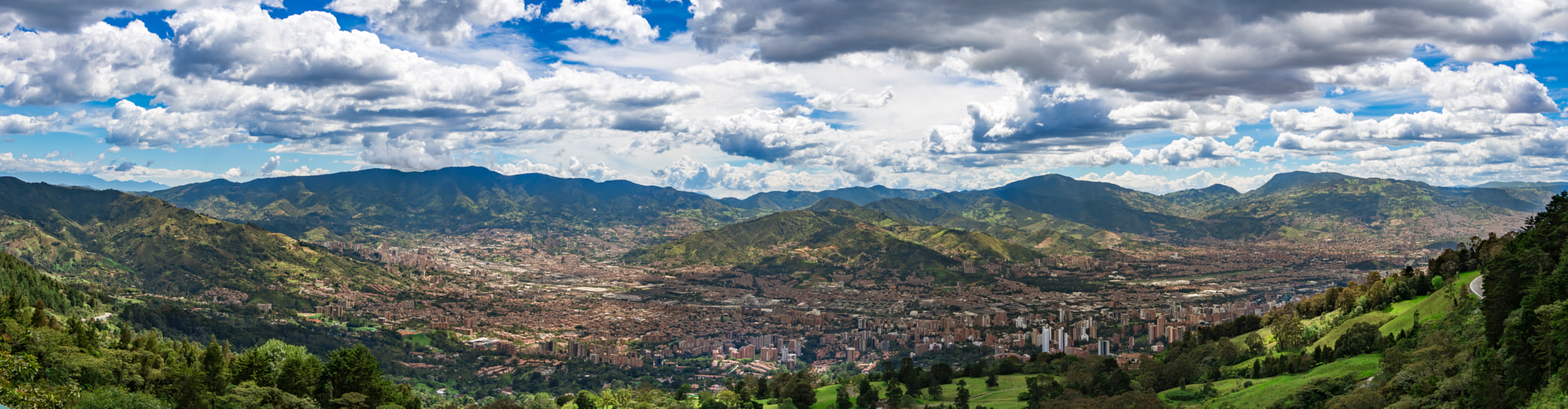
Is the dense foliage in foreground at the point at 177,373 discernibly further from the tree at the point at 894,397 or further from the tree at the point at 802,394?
the tree at the point at 894,397

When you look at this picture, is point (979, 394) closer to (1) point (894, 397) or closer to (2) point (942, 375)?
(2) point (942, 375)

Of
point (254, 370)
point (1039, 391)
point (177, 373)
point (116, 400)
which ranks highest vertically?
point (116, 400)

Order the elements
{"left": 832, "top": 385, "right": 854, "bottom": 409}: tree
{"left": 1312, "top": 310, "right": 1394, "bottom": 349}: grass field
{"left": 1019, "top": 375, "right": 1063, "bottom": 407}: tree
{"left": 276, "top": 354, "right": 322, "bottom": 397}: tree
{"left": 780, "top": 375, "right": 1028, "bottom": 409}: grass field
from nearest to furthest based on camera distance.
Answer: {"left": 276, "top": 354, "right": 322, "bottom": 397}: tree
{"left": 1312, "top": 310, "right": 1394, "bottom": 349}: grass field
{"left": 1019, "top": 375, "right": 1063, "bottom": 407}: tree
{"left": 780, "top": 375, "right": 1028, "bottom": 409}: grass field
{"left": 832, "top": 385, "right": 854, "bottom": 409}: tree

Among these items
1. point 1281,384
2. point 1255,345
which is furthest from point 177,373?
point 1255,345

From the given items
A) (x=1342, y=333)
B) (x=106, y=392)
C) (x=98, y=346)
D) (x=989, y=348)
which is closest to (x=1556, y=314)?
(x=1342, y=333)

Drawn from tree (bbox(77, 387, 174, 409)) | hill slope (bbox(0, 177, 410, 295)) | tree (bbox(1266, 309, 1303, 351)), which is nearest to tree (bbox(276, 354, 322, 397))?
tree (bbox(77, 387, 174, 409))

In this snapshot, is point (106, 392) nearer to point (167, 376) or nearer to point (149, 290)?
point (167, 376)

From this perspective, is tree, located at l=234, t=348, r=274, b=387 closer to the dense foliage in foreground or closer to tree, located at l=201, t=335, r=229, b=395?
the dense foliage in foreground
